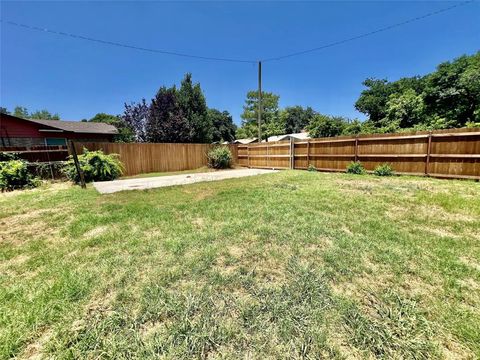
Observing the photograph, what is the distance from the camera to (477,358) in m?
1.28

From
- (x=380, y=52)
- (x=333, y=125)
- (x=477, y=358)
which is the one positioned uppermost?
(x=380, y=52)

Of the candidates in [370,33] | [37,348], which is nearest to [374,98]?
[370,33]

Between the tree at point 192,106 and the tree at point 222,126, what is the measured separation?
2046 centimetres

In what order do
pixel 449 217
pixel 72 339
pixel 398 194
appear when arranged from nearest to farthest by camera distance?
pixel 72 339
pixel 449 217
pixel 398 194

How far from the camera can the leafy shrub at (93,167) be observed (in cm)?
873

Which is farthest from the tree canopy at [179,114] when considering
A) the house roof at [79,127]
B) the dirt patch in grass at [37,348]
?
the dirt patch in grass at [37,348]

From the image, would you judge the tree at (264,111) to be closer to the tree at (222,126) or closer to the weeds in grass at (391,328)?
Result: the tree at (222,126)

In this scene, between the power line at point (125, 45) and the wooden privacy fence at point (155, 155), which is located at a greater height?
the power line at point (125, 45)

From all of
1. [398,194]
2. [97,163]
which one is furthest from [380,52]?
[97,163]

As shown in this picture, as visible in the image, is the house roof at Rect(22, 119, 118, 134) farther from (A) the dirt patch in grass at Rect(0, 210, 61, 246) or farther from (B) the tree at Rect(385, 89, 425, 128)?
(B) the tree at Rect(385, 89, 425, 128)

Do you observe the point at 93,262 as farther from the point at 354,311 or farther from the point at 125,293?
the point at 354,311

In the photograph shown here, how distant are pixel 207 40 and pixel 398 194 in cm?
1265

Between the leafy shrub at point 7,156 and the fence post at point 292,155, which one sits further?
the fence post at point 292,155

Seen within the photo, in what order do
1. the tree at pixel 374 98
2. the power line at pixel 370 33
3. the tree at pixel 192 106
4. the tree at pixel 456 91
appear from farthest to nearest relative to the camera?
the tree at pixel 374 98, the tree at pixel 192 106, the tree at pixel 456 91, the power line at pixel 370 33
